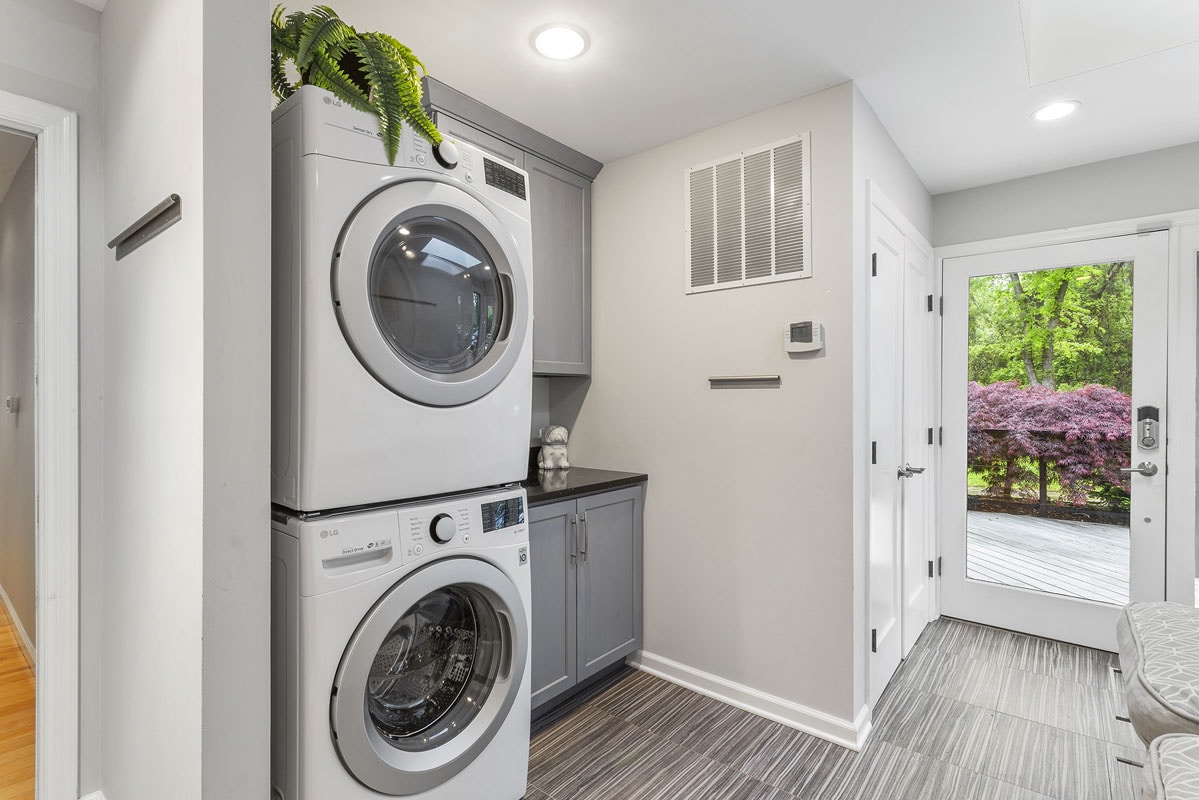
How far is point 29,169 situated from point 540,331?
6.76 feet

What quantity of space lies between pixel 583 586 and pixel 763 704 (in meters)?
0.85

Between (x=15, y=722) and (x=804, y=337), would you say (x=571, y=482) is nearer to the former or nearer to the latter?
(x=804, y=337)

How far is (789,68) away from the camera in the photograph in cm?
200

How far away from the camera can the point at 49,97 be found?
1633mm

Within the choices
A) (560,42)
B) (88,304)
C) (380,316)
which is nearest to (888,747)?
(380,316)

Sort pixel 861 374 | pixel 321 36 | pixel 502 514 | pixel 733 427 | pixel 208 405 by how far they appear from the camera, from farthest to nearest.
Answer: pixel 733 427
pixel 861 374
pixel 502 514
pixel 321 36
pixel 208 405

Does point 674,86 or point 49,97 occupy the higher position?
point 674,86

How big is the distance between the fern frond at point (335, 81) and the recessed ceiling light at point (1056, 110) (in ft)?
8.46

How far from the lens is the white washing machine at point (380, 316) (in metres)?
1.24

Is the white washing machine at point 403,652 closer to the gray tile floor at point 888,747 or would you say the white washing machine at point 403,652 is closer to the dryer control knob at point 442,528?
the dryer control knob at point 442,528

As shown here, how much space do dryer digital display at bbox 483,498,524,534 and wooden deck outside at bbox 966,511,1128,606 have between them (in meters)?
2.80

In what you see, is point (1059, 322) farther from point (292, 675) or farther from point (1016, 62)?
point (292, 675)

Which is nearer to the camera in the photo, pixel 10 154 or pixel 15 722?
pixel 15 722

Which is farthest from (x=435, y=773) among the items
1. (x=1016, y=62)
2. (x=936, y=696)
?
(x=1016, y=62)
